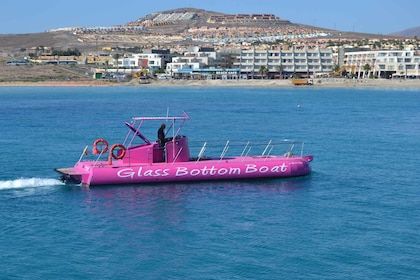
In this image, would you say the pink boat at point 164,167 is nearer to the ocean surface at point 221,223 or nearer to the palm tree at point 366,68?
the ocean surface at point 221,223

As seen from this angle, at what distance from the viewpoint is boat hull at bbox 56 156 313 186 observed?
34719 mm

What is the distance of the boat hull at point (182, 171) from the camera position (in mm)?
34719

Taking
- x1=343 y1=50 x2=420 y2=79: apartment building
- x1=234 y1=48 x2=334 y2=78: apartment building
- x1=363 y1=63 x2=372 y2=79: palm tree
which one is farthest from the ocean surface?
x1=234 y1=48 x2=334 y2=78: apartment building

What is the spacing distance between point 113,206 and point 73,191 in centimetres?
359

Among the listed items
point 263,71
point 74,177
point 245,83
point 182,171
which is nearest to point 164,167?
point 182,171

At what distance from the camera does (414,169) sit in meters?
41.3

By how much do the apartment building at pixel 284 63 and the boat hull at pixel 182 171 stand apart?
134 meters

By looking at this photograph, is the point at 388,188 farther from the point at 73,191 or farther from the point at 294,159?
the point at 73,191

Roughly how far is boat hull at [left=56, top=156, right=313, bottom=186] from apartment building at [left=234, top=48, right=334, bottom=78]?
134m

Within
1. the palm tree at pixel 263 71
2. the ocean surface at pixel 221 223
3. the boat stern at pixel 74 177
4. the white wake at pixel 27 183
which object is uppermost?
the palm tree at pixel 263 71

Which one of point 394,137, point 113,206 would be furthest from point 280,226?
point 394,137

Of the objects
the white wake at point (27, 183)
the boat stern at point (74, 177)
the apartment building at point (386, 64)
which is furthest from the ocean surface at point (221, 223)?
the apartment building at point (386, 64)

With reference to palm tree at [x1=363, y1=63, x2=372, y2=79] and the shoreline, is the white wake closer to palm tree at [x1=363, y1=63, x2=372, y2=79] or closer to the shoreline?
the shoreline

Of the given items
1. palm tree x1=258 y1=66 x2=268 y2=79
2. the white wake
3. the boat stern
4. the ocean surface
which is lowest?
the ocean surface
